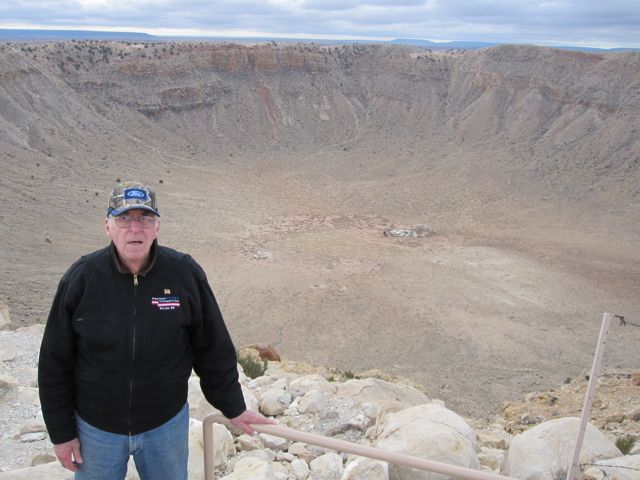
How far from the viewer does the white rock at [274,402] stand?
22.0ft

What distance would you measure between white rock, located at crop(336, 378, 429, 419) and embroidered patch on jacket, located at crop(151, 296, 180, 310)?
13.7ft

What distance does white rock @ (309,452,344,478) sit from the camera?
4672 millimetres

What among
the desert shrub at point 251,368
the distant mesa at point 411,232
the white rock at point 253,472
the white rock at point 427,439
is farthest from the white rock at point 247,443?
the distant mesa at point 411,232

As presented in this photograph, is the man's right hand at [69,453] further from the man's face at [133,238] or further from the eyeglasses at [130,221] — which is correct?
the eyeglasses at [130,221]

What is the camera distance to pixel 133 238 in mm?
2750

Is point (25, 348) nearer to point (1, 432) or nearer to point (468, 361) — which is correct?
point (1, 432)

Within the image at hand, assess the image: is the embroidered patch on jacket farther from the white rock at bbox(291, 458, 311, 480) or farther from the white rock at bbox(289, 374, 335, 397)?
the white rock at bbox(289, 374, 335, 397)

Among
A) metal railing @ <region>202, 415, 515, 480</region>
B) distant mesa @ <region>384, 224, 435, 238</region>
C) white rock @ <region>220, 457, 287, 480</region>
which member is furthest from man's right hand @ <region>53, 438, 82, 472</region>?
distant mesa @ <region>384, 224, 435, 238</region>

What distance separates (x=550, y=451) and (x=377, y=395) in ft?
9.40

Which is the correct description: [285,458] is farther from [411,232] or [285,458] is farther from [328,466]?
[411,232]

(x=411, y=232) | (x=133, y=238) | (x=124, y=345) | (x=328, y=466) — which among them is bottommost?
(x=411, y=232)

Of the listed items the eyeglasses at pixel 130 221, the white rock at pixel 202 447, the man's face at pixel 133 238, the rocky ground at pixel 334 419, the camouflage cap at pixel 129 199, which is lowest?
the rocky ground at pixel 334 419

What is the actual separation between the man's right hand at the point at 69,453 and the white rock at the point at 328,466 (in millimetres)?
2275

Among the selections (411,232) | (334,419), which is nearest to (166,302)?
(334,419)
